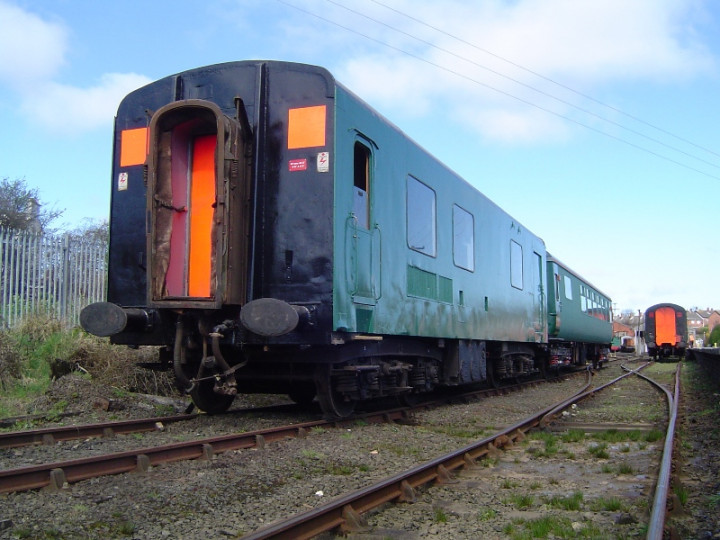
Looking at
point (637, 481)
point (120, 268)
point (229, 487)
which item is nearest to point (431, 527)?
point (229, 487)

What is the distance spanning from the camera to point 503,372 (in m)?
12.7

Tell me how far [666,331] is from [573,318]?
20.6 meters

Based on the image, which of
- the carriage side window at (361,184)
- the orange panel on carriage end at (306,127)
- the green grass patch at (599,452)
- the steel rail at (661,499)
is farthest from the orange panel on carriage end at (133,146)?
the steel rail at (661,499)

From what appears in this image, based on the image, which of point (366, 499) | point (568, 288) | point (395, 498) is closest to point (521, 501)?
point (395, 498)

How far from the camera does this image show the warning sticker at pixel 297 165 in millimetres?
6535

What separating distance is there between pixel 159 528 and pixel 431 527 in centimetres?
154

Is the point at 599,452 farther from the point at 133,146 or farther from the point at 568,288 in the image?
the point at 568,288

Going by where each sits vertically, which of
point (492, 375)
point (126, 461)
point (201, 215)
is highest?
point (201, 215)

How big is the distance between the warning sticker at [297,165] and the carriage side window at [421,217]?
1967mm

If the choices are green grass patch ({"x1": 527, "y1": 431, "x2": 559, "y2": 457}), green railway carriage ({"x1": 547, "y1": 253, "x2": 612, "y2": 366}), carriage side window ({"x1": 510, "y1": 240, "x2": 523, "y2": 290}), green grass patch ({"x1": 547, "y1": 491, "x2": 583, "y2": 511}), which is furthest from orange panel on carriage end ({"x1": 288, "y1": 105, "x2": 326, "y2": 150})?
green railway carriage ({"x1": 547, "y1": 253, "x2": 612, "y2": 366})

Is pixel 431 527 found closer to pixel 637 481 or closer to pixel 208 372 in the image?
pixel 637 481

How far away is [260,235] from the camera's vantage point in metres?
6.58

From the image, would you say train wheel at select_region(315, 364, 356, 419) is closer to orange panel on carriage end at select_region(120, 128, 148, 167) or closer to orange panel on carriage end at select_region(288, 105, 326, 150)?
orange panel on carriage end at select_region(288, 105, 326, 150)

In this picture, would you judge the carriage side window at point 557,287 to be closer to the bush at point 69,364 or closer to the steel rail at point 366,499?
the bush at point 69,364
